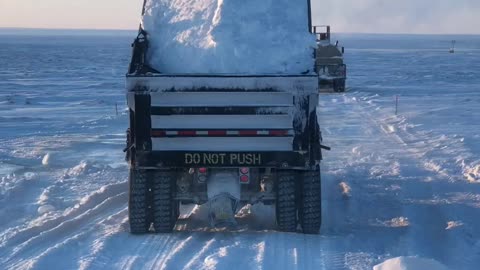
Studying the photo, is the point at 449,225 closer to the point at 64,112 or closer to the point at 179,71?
the point at 179,71

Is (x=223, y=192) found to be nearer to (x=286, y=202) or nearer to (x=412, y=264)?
(x=286, y=202)

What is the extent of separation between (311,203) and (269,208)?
1231 mm

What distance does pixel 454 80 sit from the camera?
37875 mm

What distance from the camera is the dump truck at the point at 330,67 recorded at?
1225 inches

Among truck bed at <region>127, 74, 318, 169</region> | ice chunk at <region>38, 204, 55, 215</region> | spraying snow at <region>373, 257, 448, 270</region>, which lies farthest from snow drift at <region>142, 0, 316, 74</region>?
ice chunk at <region>38, 204, 55, 215</region>

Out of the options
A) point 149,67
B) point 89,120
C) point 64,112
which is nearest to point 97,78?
point 64,112

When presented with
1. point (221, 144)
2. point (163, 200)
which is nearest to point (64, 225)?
point (163, 200)

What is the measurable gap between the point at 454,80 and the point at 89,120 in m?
22.4

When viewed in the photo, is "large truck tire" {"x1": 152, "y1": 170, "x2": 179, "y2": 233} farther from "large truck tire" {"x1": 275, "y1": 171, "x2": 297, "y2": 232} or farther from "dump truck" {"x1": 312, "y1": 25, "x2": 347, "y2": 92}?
"dump truck" {"x1": 312, "y1": 25, "x2": 347, "y2": 92}

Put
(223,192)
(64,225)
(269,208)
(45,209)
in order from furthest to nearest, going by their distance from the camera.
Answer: (45,209) → (269,208) → (64,225) → (223,192)

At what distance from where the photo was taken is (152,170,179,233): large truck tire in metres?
8.48

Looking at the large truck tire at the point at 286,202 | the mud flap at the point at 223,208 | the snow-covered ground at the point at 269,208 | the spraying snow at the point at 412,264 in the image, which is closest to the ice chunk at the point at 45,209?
the snow-covered ground at the point at 269,208

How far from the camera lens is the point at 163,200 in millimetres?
8508

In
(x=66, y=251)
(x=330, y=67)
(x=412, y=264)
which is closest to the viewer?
(x=412, y=264)
